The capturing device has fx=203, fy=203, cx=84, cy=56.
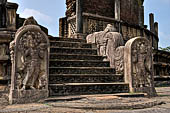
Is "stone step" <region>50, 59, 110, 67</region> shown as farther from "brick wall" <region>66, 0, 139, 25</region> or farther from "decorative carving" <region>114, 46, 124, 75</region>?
"brick wall" <region>66, 0, 139, 25</region>

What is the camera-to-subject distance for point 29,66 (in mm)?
4215

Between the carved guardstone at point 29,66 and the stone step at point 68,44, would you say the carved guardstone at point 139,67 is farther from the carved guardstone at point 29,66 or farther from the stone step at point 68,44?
the stone step at point 68,44

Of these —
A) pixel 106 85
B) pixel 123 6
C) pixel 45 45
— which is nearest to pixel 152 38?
pixel 123 6

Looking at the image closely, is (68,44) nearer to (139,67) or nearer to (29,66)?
(139,67)

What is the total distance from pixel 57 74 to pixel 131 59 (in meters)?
1.95

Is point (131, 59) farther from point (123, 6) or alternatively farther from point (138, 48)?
point (123, 6)

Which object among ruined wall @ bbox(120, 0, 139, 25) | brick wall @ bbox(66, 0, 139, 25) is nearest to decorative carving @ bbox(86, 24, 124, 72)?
brick wall @ bbox(66, 0, 139, 25)

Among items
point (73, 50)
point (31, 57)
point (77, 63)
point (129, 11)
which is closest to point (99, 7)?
point (129, 11)

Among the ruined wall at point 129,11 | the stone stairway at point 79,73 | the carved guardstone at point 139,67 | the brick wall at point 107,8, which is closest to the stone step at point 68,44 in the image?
the stone stairway at point 79,73

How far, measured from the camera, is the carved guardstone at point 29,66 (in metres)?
4.06

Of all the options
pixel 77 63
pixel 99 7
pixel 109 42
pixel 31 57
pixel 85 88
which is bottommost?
pixel 85 88

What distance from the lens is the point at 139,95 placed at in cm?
475

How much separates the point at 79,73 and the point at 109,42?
1.58 m

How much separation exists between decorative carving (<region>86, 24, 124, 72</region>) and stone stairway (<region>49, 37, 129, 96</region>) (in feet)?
0.76
